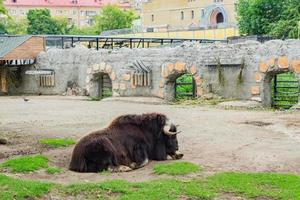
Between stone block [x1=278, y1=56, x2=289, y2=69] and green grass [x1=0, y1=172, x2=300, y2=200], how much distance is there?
413 inches

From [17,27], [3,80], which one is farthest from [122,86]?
[17,27]

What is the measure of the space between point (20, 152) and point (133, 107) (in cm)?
922

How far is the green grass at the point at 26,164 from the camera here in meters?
8.84

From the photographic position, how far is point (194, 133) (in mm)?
12812

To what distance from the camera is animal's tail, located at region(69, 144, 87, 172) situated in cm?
881

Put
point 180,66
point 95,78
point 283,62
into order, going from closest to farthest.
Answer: point 283,62 < point 180,66 < point 95,78

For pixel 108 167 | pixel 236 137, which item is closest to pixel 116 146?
pixel 108 167

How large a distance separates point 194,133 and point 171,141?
316cm

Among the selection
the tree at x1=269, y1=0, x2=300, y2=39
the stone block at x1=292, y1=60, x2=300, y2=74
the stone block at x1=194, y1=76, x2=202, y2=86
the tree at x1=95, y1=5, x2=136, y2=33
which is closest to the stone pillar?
the stone block at x1=194, y1=76, x2=202, y2=86

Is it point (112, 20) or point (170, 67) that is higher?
point (112, 20)

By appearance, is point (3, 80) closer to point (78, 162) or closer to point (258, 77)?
point (258, 77)

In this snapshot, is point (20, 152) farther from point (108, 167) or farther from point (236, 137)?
point (236, 137)

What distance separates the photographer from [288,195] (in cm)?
696

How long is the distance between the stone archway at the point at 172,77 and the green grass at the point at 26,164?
38.9 feet
